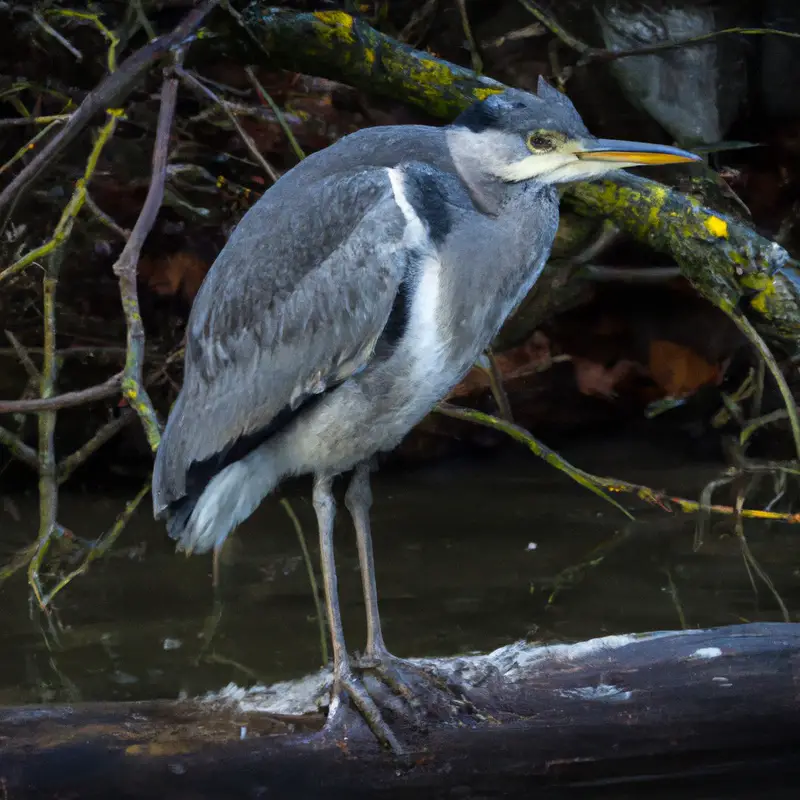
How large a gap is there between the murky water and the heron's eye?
4.51 ft

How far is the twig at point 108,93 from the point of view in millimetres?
2707

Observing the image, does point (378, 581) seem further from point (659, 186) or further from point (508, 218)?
point (508, 218)

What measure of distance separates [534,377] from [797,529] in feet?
4.23

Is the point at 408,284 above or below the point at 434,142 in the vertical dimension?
below

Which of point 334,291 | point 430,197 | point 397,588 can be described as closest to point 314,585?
point 397,588

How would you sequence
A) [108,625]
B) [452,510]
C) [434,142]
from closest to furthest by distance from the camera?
1. [434,142]
2. [108,625]
3. [452,510]

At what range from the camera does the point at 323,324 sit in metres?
2.26

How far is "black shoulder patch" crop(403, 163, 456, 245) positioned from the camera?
2.18 metres

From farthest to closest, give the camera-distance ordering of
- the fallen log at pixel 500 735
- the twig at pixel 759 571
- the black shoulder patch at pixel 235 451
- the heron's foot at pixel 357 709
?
the twig at pixel 759 571
the black shoulder patch at pixel 235 451
the heron's foot at pixel 357 709
the fallen log at pixel 500 735

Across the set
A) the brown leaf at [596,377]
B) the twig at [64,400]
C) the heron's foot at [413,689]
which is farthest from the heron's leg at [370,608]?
the brown leaf at [596,377]

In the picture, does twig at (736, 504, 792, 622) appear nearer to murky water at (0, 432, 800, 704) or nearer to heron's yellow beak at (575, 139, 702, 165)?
murky water at (0, 432, 800, 704)

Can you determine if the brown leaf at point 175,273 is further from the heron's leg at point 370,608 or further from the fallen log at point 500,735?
the fallen log at point 500,735

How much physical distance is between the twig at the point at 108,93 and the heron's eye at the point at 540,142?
3.49 ft

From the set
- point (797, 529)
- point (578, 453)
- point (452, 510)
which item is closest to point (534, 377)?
point (578, 453)
